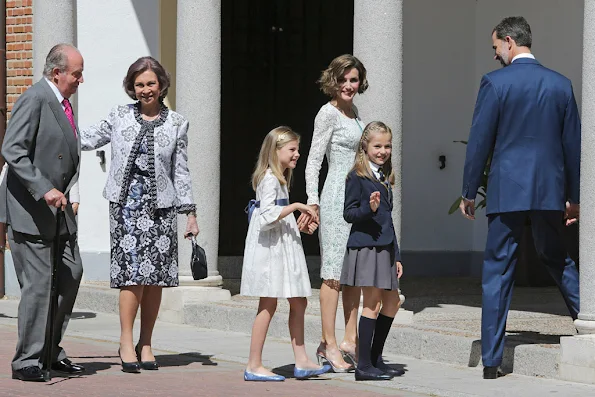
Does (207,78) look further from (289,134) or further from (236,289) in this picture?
(289,134)

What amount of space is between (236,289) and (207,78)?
225cm

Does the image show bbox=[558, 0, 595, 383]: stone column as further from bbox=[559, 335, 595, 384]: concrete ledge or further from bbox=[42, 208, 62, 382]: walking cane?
bbox=[42, 208, 62, 382]: walking cane

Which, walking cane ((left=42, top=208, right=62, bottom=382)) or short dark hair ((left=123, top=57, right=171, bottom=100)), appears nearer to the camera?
walking cane ((left=42, top=208, right=62, bottom=382))

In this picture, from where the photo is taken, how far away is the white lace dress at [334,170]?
8.59m

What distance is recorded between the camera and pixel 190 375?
8266 millimetres

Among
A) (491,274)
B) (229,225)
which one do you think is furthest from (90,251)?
(491,274)

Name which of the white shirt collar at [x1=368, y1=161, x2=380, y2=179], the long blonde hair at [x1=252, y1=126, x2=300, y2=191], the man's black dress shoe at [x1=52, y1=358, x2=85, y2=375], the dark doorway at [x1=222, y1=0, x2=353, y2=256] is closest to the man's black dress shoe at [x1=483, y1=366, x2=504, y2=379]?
the white shirt collar at [x1=368, y1=161, x2=380, y2=179]

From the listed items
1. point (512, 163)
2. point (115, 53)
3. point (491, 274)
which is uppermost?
point (115, 53)

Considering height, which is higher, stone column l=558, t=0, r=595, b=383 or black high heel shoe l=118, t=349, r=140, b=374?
stone column l=558, t=0, r=595, b=383

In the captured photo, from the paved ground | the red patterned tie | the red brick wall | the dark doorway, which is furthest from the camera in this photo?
the dark doorway

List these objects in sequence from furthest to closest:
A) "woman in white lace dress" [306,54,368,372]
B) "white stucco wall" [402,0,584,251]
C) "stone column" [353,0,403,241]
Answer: "white stucco wall" [402,0,584,251], "stone column" [353,0,403,241], "woman in white lace dress" [306,54,368,372]

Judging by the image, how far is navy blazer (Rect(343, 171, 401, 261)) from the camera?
26.2ft

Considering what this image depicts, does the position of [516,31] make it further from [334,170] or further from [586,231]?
[334,170]

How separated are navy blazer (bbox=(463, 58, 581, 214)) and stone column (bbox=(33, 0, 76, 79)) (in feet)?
17.7
